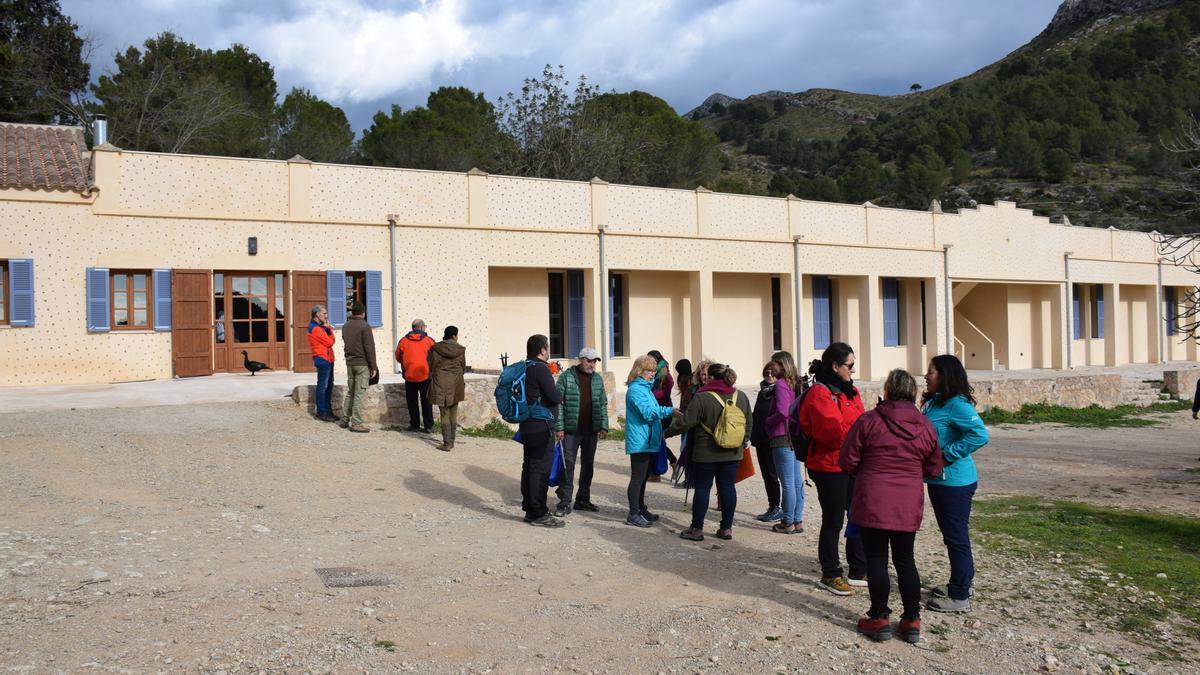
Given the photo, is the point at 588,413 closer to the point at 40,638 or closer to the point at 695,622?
the point at 695,622

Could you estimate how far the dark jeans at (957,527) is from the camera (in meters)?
6.04

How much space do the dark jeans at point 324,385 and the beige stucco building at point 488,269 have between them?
17.8 ft

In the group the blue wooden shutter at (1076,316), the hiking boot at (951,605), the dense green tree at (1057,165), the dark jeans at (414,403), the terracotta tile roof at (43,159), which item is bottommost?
the hiking boot at (951,605)

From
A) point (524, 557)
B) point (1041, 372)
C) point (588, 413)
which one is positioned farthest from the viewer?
point (1041, 372)

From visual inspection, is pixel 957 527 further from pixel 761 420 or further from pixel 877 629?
pixel 761 420

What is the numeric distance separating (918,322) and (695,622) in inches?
976

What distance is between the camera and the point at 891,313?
1119 inches

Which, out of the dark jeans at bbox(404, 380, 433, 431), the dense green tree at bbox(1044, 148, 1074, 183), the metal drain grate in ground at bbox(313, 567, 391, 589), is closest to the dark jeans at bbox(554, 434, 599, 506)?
the metal drain grate in ground at bbox(313, 567, 391, 589)

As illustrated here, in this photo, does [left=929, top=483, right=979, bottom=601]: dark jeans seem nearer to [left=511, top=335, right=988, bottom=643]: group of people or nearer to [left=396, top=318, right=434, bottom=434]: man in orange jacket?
[left=511, top=335, right=988, bottom=643]: group of people

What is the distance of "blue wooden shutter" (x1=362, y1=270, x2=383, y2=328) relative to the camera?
740 inches

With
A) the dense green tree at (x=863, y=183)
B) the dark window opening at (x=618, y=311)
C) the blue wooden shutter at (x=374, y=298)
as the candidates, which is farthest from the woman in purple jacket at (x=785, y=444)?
the dense green tree at (x=863, y=183)

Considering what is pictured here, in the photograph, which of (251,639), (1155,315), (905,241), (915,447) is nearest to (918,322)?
(905,241)

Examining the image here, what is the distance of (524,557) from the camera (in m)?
7.36

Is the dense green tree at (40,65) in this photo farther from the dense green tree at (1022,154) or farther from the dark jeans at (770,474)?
the dense green tree at (1022,154)
